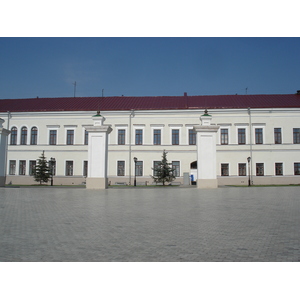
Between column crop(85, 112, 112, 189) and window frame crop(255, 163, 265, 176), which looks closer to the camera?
column crop(85, 112, 112, 189)

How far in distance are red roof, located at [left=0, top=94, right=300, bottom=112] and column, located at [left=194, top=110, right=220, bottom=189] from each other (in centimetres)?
1542

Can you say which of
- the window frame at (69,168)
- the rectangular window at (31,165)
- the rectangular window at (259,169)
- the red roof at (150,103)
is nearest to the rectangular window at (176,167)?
the red roof at (150,103)

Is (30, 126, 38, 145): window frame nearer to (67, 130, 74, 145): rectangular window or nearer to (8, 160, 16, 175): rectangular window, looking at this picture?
(8, 160, 16, 175): rectangular window

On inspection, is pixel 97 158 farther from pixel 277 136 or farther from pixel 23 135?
pixel 277 136

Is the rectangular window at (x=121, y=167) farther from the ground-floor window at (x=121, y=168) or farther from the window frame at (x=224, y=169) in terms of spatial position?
the window frame at (x=224, y=169)

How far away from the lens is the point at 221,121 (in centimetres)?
3838

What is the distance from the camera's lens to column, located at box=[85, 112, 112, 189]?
2298 centimetres

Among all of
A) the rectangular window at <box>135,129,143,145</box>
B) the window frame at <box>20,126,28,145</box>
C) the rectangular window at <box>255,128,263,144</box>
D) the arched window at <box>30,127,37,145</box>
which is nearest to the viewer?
the rectangular window at <box>255,128,263,144</box>

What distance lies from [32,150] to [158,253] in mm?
37406

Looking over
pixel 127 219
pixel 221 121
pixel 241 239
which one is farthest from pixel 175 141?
pixel 241 239

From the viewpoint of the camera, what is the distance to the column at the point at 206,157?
76.4 ft

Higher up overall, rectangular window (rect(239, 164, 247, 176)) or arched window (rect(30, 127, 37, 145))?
arched window (rect(30, 127, 37, 145))

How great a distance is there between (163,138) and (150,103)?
5.61 meters

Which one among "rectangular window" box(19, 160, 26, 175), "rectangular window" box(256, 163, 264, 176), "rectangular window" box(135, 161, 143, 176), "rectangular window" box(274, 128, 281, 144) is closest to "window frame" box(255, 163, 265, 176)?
"rectangular window" box(256, 163, 264, 176)
